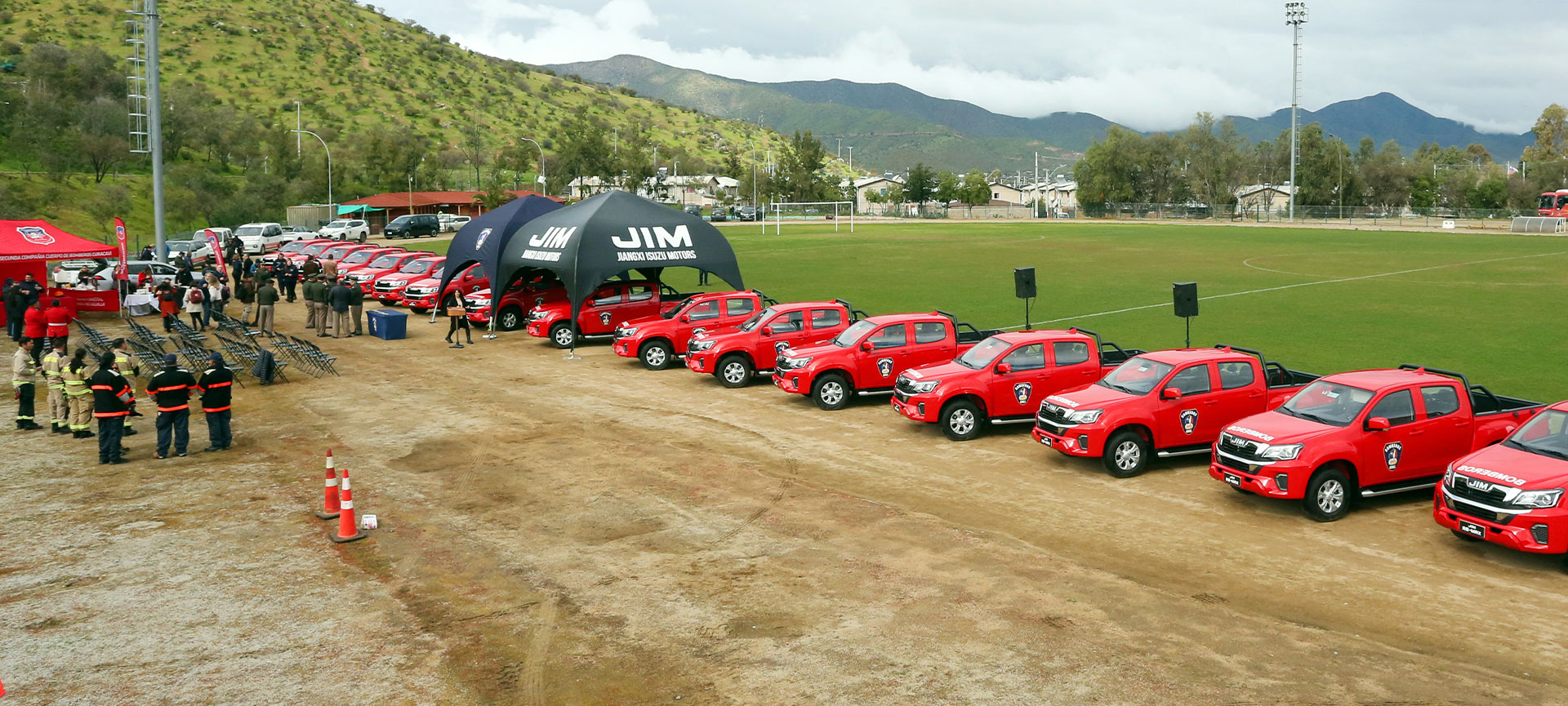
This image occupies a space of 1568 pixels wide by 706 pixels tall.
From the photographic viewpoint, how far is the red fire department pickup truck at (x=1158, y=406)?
14.7 m

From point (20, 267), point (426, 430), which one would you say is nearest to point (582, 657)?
point (426, 430)

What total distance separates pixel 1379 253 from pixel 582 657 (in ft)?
179

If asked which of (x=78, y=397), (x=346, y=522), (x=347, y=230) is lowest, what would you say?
(x=346, y=522)

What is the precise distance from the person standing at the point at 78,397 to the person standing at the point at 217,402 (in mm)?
2378

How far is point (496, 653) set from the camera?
891cm

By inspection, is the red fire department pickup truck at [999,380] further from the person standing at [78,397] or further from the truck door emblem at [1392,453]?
the person standing at [78,397]

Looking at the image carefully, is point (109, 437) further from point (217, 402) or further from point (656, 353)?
point (656, 353)

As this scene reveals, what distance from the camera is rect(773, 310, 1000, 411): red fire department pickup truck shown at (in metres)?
19.3

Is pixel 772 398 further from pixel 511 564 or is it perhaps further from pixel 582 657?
pixel 582 657

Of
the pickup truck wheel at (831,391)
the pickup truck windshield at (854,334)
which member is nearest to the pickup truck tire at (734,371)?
the pickup truck windshield at (854,334)

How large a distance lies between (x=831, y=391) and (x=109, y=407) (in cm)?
1100

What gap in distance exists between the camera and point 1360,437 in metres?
12.8

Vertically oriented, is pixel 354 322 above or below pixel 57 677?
above

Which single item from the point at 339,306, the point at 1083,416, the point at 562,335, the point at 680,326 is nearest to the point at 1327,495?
the point at 1083,416
